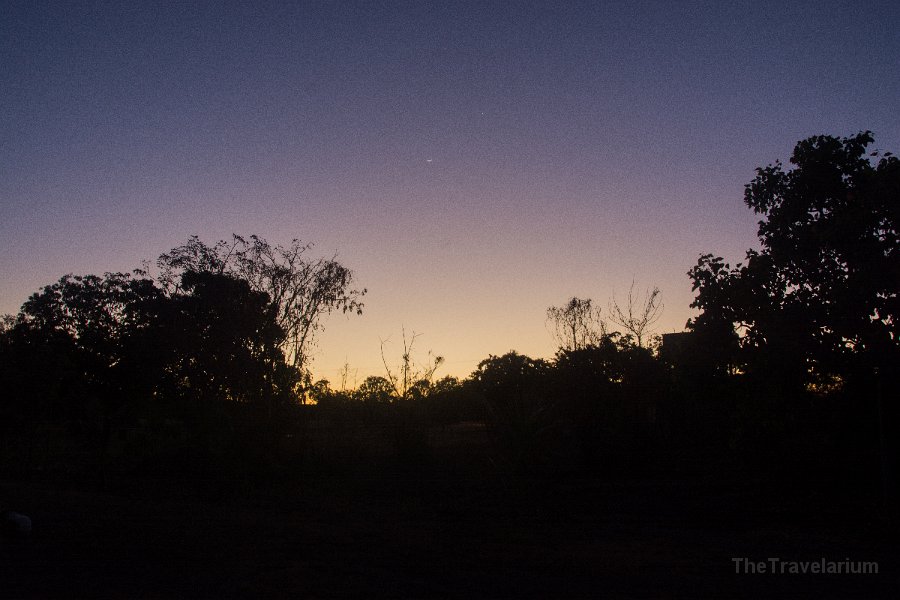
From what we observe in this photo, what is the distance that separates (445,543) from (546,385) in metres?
16.5

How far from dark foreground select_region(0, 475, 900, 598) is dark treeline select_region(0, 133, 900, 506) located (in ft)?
7.43

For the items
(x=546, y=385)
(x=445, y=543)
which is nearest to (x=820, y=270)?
(x=445, y=543)

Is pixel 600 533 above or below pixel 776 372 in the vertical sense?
below

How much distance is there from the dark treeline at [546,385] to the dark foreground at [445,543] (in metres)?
2.26

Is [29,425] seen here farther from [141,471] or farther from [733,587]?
[733,587]

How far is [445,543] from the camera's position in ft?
32.2

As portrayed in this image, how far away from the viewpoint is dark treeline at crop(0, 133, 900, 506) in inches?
511

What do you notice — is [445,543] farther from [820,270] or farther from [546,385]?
[546,385]

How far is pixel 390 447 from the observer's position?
25.2m

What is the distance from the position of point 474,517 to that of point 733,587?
6044 millimetres

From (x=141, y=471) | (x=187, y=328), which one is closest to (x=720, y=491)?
(x=141, y=471)

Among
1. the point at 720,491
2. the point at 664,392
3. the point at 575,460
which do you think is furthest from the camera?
the point at 664,392

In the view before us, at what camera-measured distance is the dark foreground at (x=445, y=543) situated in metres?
7.12

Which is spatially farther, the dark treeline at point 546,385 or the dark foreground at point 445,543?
the dark treeline at point 546,385
